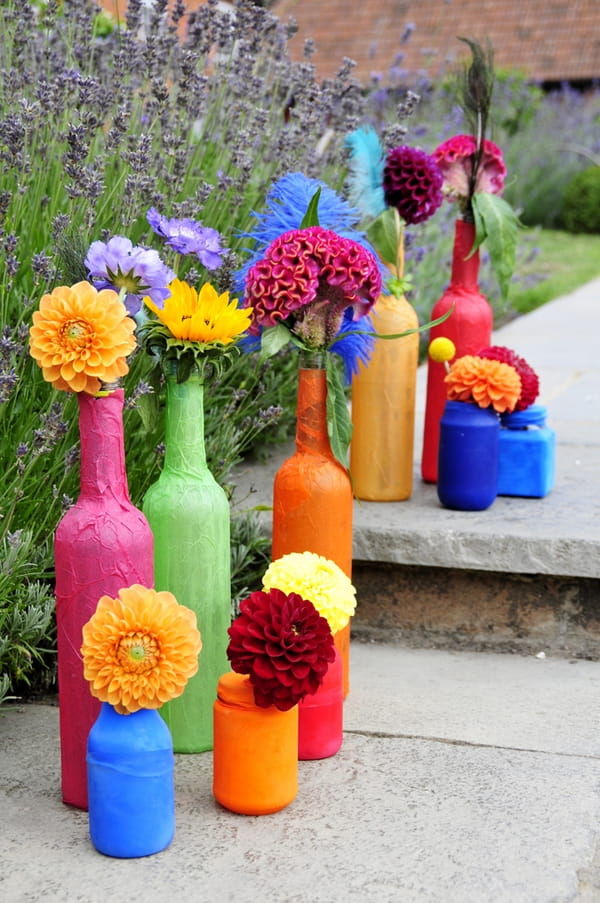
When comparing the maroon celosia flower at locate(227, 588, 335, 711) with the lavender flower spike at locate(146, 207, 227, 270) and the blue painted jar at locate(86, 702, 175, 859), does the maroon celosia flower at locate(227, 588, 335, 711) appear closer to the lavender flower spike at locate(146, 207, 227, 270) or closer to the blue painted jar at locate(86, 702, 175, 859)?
the blue painted jar at locate(86, 702, 175, 859)

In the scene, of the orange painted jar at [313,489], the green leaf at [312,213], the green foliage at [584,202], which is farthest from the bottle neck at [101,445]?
the green foliage at [584,202]

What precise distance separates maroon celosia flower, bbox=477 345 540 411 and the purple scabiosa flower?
110cm

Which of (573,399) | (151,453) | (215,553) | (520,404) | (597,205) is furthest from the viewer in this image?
(597,205)

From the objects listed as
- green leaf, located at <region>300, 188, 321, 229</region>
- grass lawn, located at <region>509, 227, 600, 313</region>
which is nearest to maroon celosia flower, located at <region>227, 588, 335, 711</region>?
green leaf, located at <region>300, 188, 321, 229</region>

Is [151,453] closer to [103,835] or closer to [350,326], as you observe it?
[350,326]

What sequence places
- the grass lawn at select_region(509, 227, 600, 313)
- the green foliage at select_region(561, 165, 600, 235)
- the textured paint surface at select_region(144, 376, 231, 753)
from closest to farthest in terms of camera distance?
the textured paint surface at select_region(144, 376, 231, 753), the grass lawn at select_region(509, 227, 600, 313), the green foliage at select_region(561, 165, 600, 235)

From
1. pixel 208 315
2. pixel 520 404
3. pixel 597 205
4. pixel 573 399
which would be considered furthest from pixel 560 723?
pixel 597 205

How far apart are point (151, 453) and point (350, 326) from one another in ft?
1.78

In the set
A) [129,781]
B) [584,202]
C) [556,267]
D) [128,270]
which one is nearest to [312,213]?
[128,270]

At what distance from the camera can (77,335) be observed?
160cm

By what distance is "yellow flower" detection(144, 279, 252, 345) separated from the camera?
1794mm

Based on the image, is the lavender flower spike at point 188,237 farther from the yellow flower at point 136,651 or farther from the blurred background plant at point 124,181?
the yellow flower at point 136,651

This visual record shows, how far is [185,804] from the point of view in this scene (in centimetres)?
180

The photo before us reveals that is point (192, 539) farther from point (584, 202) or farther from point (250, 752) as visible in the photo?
point (584, 202)
